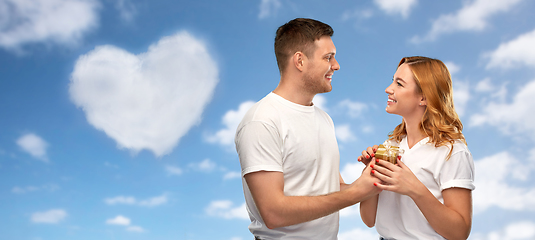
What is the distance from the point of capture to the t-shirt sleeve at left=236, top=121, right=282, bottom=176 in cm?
371

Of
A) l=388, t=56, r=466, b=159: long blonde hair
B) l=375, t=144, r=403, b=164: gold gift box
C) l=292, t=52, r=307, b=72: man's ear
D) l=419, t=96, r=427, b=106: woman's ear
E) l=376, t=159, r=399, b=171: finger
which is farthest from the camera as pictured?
l=292, t=52, r=307, b=72: man's ear

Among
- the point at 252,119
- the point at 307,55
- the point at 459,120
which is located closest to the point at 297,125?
the point at 252,119

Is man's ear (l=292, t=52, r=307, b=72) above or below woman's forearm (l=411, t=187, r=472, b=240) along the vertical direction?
above

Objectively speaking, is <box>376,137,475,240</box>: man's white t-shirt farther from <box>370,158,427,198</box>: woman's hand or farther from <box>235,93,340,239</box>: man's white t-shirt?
<box>235,93,340,239</box>: man's white t-shirt

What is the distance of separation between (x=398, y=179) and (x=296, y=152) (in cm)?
99

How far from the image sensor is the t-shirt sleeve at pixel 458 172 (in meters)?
3.80

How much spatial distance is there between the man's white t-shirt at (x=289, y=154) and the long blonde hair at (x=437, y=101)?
104 cm

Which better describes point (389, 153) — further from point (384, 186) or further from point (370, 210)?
point (370, 210)

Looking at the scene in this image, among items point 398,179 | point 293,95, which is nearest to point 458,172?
point 398,179

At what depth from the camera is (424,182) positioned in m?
4.01

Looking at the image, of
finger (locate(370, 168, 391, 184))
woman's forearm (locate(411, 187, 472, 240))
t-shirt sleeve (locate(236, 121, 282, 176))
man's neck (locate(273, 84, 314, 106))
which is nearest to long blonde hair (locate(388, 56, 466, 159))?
woman's forearm (locate(411, 187, 472, 240))

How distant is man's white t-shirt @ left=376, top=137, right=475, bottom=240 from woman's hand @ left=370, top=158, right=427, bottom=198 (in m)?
0.28

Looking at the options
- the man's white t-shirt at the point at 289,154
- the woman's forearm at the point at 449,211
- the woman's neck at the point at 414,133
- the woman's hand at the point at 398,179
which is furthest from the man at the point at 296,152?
the woman's neck at the point at 414,133

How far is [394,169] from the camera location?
3.80m
